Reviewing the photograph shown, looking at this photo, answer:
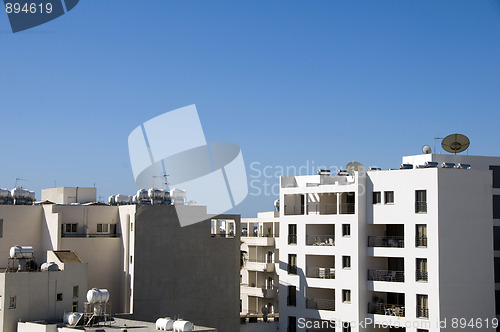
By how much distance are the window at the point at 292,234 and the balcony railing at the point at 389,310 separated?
8344 mm

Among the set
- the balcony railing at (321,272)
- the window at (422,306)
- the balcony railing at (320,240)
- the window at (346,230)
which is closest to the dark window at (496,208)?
the window at (422,306)

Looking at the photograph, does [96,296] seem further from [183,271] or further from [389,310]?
[389,310]

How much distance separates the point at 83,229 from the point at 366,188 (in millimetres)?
20575

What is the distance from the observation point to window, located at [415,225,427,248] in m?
50.9

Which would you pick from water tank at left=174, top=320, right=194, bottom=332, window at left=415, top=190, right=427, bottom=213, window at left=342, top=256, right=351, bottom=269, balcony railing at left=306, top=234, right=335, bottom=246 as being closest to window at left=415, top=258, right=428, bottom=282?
window at left=415, top=190, right=427, bottom=213

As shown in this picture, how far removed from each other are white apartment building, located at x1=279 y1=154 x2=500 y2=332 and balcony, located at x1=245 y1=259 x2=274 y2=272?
32.5 ft

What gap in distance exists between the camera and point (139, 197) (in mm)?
59031

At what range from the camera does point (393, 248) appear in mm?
52375

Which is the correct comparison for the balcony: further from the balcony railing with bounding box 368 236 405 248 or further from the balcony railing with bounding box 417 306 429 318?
the balcony railing with bounding box 417 306 429 318

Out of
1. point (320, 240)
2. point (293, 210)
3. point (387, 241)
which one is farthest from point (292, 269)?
point (387, 241)

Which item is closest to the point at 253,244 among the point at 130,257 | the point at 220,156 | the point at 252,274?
the point at 252,274

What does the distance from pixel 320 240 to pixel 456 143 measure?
1195cm

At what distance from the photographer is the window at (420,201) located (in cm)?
5119

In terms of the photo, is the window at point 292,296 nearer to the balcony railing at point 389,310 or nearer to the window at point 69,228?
the balcony railing at point 389,310
